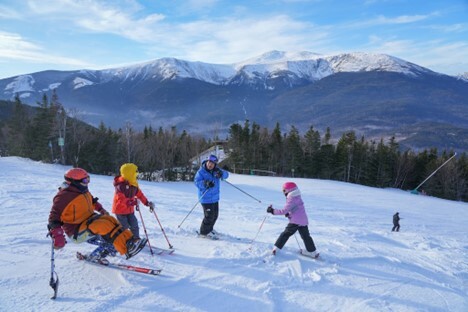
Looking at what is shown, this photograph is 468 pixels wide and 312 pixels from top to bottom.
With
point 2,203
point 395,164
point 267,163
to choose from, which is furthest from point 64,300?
point 395,164

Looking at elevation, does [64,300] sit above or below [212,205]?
below

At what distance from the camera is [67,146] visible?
134 ft

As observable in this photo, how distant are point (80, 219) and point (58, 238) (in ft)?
1.36

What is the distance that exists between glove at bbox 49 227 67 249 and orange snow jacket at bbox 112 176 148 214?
159 cm

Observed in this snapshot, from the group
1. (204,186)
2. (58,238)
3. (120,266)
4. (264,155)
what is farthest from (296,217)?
(264,155)

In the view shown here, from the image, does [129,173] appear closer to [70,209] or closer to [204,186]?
[70,209]

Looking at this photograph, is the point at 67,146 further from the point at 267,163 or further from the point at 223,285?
the point at 223,285

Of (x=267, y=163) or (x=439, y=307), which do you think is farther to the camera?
(x=267, y=163)

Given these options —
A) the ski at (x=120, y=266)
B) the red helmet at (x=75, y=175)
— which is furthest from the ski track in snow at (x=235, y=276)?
the red helmet at (x=75, y=175)

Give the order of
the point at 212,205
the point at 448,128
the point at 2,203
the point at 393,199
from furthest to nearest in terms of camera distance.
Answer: the point at 448,128, the point at 393,199, the point at 2,203, the point at 212,205

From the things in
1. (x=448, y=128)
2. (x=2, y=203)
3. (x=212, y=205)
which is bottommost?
(x=2, y=203)

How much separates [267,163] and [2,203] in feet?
157

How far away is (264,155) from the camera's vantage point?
188 feet

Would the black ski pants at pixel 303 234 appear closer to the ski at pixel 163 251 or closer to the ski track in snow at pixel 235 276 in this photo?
the ski track in snow at pixel 235 276
